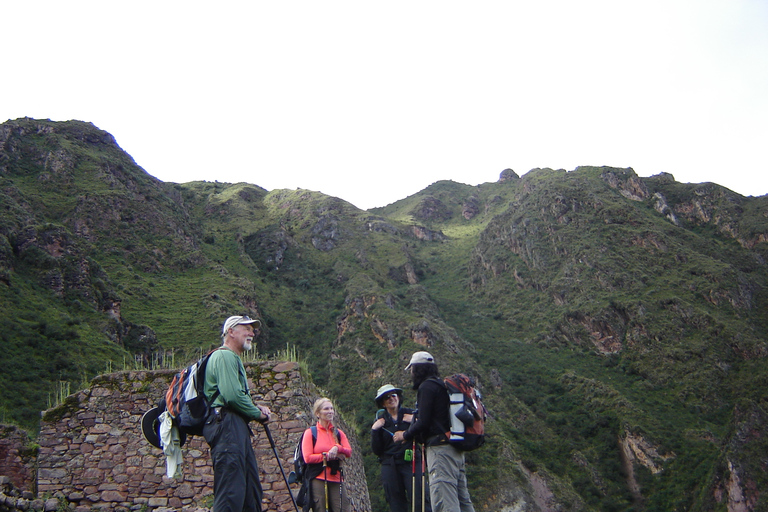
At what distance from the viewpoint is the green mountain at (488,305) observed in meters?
35.7

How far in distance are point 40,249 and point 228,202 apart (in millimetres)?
57403

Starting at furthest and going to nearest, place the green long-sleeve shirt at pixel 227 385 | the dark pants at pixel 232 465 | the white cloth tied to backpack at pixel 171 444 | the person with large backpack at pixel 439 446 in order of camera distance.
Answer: the person with large backpack at pixel 439 446, the white cloth tied to backpack at pixel 171 444, the green long-sleeve shirt at pixel 227 385, the dark pants at pixel 232 465

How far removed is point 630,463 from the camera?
156 ft

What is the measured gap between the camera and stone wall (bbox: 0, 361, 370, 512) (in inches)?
320

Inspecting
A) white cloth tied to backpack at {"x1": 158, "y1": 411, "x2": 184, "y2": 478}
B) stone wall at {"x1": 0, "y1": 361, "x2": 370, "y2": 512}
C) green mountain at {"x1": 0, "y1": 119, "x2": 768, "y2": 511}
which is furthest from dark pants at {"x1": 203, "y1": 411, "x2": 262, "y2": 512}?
green mountain at {"x1": 0, "y1": 119, "x2": 768, "y2": 511}

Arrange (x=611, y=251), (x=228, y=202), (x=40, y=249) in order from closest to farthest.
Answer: (x=40, y=249), (x=611, y=251), (x=228, y=202)

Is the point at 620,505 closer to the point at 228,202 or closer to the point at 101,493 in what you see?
the point at 101,493

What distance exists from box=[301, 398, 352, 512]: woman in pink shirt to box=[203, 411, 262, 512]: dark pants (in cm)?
163

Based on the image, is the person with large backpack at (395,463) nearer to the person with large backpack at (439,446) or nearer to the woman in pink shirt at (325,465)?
the woman in pink shirt at (325,465)

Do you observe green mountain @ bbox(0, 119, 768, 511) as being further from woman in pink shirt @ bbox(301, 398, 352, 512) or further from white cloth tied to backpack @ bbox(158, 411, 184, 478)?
white cloth tied to backpack @ bbox(158, 411, 184, 478)

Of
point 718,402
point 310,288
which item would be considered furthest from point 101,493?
point 310,288

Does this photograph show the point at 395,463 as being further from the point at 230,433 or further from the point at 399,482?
the point at 230,433

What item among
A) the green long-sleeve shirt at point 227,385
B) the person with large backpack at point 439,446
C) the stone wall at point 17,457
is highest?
the green long-sleeve shirt at point 227,385

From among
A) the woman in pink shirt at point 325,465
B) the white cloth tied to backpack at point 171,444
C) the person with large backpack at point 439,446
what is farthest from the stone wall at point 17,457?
the person with large backpack at point 439,446
